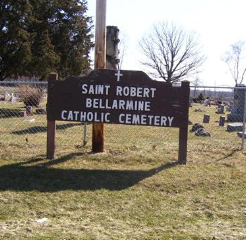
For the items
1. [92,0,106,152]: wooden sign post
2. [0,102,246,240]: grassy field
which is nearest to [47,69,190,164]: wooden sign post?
[92,0,106,152]: wooden sign post

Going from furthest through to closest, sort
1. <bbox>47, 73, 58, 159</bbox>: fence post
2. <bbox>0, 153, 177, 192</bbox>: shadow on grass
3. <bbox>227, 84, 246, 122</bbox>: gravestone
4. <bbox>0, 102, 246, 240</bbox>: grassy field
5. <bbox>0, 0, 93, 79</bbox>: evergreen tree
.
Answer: <bbox>0, 0, 93, 79</bbox>: evergreen tree, <bbox>227, 84, 246, 122</bbox>: gravestone, <bbox>47, 73, 58, 159</bbox>: fence post, <bbox>0, 153, 177, 192</bbox>: shadow on grass, <bbox>0, 102, 246, 240</bbox>: grassy field

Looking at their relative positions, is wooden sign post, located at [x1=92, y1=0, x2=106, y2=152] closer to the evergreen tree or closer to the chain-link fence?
the chain-link fence

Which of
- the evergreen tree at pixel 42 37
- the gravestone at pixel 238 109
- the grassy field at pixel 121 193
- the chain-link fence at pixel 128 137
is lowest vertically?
the grassy field at pixel 121 193

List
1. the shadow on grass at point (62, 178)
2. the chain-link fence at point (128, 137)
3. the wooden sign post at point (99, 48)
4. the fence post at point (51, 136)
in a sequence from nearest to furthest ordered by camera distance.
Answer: the shadow on grass at point (62, 178) → the fence post at point (51, 136) → the wooden sign post at point (99, 48) → the chain-link fence at point (128, 137)

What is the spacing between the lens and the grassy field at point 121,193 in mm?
3932

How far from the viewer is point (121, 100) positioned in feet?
21.2

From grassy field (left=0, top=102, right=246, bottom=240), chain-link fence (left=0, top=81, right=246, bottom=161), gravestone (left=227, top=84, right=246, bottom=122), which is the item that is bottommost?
grassy field (left=0, top=102, right=246, bottom=240)

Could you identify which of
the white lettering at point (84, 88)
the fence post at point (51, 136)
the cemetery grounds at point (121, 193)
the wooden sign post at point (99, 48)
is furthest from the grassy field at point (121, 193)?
the white lettering at point (84, 88)

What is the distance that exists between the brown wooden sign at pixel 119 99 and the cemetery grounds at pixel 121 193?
0.82 m

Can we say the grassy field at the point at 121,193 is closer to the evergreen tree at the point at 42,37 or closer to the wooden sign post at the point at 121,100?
the wooden sign post at the point at 121,100

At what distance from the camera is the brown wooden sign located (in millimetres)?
6422

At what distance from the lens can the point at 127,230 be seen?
3.90 metres

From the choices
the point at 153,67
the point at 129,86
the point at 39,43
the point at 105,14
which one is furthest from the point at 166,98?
the point at 153,67

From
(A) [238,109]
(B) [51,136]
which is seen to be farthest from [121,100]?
(A) [238,109]
